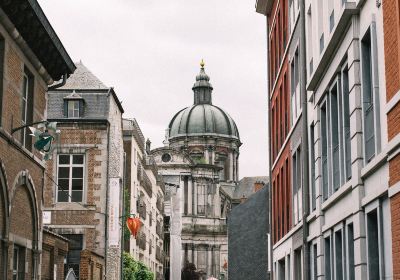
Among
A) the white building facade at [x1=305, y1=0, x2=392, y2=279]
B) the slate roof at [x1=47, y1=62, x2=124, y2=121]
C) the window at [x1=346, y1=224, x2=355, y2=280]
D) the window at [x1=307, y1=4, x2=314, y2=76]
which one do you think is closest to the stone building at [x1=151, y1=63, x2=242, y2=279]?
the slate roof at [x1=47, y1=62, x2=124, y2=121]

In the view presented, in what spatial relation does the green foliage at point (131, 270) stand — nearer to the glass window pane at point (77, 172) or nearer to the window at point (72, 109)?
the glass window pane at point (77, 172)

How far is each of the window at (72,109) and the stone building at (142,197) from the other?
8691 millimetres

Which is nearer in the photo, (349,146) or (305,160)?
(349,146)

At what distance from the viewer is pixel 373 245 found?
14125mm

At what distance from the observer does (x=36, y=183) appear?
72.1 ft

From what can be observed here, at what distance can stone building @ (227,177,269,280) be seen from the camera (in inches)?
1567

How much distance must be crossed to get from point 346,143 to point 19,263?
8.77 metres

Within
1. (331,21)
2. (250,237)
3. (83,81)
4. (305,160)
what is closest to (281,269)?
(305,160)

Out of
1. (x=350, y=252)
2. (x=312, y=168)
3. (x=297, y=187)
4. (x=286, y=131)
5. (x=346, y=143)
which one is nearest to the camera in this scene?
(x=350, y=252)

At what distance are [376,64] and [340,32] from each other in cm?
250

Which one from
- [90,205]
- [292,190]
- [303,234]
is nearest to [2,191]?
[303,234]

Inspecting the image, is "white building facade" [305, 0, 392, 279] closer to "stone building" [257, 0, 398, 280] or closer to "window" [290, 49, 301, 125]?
"stone building" [257, 0, 398, 280]

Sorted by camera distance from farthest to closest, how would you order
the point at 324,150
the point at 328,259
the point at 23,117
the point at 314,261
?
the point at 314,261
the point at 23,117
the point at 324,150
the point at 328,259

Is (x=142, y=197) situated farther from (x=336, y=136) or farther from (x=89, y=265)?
(x=336, y=136)
